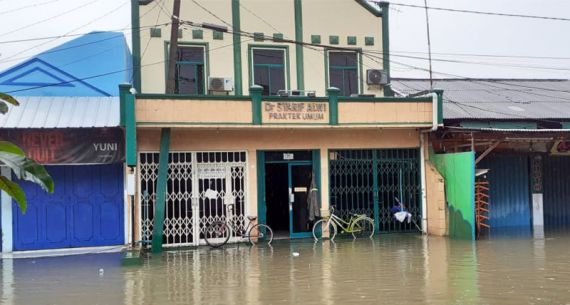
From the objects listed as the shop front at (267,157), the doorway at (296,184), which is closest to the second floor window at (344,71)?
the shop front at (267,157)

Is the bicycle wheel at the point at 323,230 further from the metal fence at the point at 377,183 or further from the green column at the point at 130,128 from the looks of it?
the green column at the point at 130,128

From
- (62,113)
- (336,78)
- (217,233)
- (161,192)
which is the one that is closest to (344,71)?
(336,78)

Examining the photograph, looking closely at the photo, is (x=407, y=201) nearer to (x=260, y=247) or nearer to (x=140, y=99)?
(x=260, y=247)

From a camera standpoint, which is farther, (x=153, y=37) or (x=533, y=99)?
(x=533, y=99)

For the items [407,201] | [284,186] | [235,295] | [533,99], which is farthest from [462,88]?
[235,295]

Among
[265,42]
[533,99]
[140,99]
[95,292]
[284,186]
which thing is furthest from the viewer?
[533,99]

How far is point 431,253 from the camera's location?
11359 mm

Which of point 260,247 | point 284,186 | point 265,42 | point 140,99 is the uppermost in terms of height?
point 265,42

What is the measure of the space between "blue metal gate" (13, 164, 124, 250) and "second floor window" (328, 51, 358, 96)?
21.4ft

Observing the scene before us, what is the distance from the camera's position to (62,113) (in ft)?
41.8

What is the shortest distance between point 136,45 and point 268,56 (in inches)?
141

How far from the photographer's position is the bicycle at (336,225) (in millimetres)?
14234

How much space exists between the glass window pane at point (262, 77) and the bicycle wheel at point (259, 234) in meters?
3.78

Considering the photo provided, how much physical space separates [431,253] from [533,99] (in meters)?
8.89
